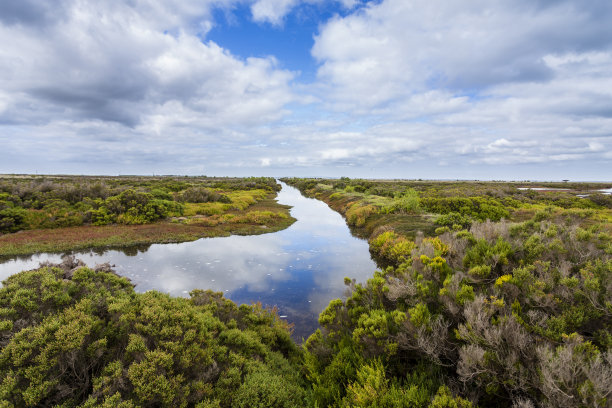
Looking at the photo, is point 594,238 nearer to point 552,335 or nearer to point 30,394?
point 552,335

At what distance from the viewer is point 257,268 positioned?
16078mm

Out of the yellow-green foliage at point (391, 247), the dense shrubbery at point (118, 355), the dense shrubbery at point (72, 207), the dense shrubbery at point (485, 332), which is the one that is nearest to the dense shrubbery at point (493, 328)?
the dense shrubbery at point (485, 332)

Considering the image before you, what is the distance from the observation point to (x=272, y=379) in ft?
17.4

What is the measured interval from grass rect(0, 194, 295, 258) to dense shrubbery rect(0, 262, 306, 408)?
1757 cm

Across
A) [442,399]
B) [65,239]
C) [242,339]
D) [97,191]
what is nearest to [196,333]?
[242,339]

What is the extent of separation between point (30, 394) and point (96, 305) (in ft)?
6.95

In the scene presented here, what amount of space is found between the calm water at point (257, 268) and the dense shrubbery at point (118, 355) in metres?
4.51

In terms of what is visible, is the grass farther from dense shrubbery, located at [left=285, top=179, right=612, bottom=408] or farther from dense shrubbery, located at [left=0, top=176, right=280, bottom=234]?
dense shrubbery, located at [left=285, top=179, right=612, bottom=408]

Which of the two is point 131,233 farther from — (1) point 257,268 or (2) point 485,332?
(2) point 485,332

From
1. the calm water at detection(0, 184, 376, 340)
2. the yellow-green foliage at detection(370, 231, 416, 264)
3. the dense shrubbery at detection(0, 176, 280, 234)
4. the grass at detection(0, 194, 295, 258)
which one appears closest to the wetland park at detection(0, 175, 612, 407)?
the calm water at detection(0, 184, 376, 340)

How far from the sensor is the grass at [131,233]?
18.9m

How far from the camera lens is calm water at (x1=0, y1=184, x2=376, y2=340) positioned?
12301 mm

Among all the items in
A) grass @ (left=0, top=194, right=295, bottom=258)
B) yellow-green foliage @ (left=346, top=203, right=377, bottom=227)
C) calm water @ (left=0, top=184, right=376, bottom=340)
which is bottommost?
calm water @ (left=0, top=184, right=376, bottom=340)

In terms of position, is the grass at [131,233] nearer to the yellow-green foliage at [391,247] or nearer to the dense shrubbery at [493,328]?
the yellow-green foliage at [391,247]
